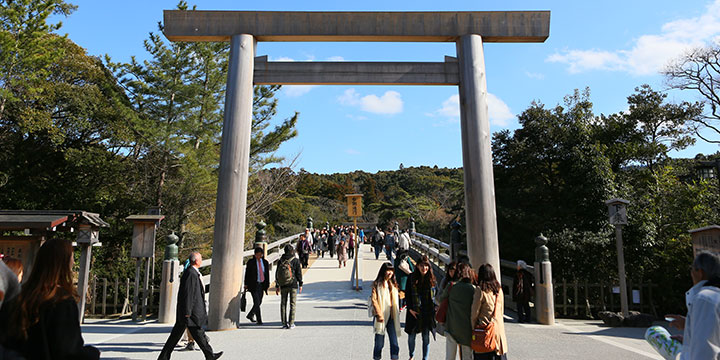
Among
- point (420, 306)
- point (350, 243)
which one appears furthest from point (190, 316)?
point (350, 243)

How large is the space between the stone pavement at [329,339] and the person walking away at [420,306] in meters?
0.62

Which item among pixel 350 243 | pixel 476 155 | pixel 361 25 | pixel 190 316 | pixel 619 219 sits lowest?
pixel 190 316

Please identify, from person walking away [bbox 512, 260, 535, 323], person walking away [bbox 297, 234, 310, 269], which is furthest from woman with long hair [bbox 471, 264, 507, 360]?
person walking away [bbox 297, 234, 310, 269]

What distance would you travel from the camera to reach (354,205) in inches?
492

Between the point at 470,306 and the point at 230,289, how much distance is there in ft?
14.4

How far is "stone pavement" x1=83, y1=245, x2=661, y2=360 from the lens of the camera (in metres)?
5.37

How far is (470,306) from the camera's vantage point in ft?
12.7

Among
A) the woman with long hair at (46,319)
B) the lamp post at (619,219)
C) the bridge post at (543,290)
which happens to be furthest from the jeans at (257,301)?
the lamp post at (619,219)

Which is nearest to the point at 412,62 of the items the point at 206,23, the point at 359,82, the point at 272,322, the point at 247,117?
the point at 359,82

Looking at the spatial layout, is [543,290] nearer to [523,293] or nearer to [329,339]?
[523,293]

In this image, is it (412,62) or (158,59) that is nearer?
(412,62)

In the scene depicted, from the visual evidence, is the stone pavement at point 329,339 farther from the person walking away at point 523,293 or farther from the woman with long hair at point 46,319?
the woman with long hair at point 46,319

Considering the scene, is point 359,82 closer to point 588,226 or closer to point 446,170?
point 588,226

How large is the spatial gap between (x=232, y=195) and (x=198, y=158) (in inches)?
328
